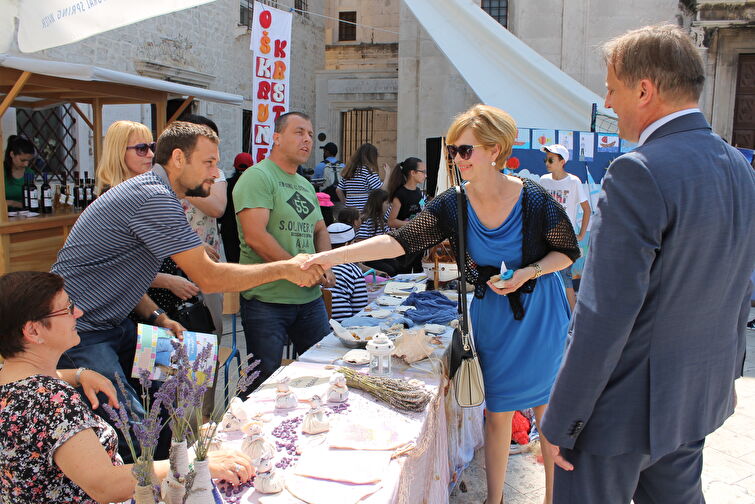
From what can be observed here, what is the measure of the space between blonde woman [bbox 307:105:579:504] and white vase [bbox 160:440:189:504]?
1711 millimetres

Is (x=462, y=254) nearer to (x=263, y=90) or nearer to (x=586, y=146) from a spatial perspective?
(x=263, y=90)

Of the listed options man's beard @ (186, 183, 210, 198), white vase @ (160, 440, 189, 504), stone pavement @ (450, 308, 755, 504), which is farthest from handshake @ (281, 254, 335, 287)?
white vase @ (160, 440, 189, 504)

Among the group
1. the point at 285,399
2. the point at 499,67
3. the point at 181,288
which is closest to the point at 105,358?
the point at 181,288

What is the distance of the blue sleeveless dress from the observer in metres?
2.86

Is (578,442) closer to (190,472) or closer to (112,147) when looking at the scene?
(190,472)

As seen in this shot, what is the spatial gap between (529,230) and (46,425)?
2115mm

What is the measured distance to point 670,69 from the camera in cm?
156

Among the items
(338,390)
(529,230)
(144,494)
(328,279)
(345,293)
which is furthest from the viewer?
(345,293)

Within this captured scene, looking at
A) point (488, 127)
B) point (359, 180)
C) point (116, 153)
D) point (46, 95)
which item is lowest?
point (359, 180)

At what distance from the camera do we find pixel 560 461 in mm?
1715

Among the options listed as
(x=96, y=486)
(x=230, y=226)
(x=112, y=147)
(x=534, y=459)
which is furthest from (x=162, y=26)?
(x=96, y=486)

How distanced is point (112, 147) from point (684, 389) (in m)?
3.11

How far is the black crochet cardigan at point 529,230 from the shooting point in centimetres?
286

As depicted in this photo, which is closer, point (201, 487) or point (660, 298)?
point (201, 487)
